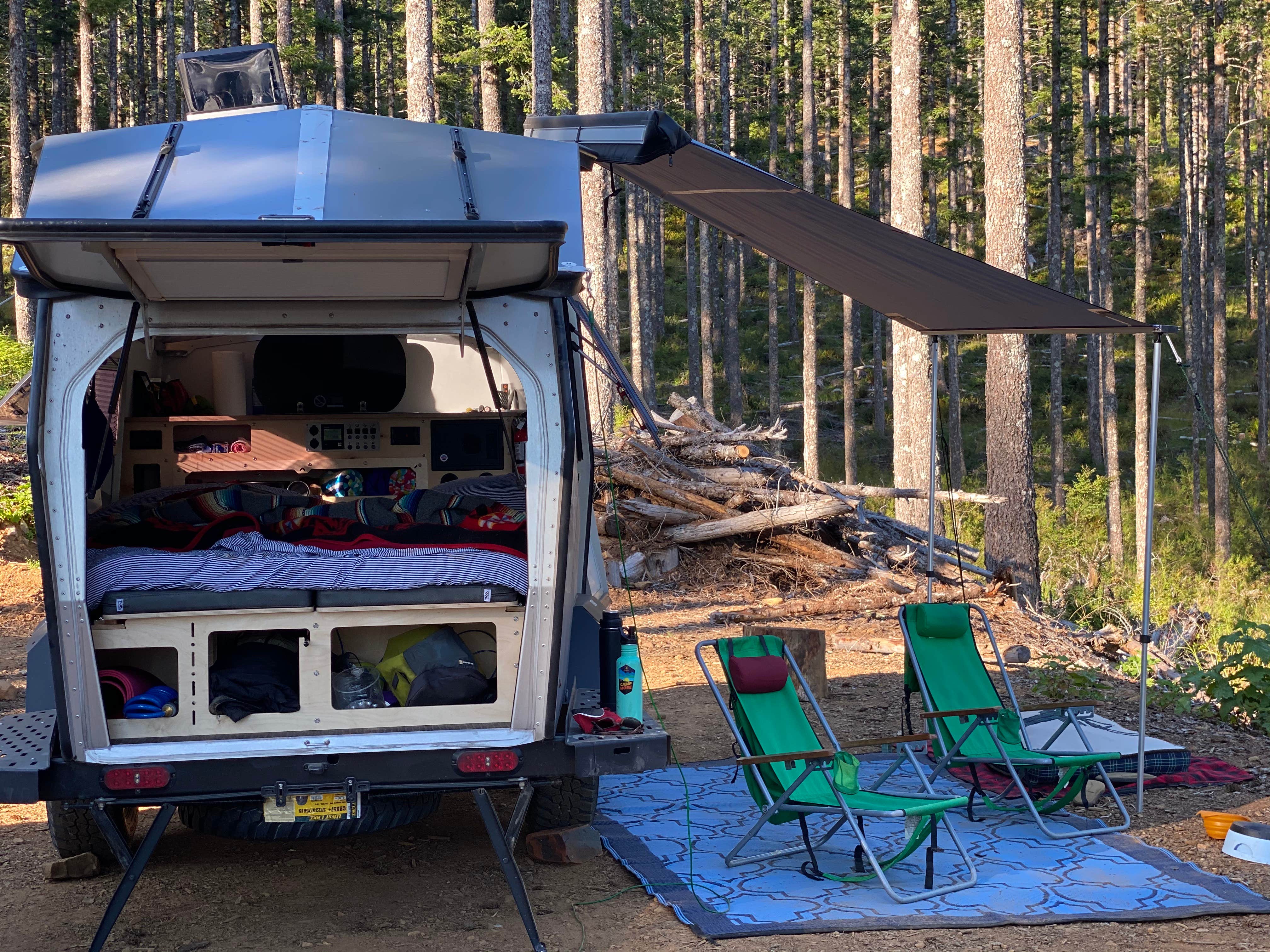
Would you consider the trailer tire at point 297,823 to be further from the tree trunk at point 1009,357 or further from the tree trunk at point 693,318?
the tree trunk at point 693,318

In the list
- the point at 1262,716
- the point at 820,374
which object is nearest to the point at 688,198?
the point at 1262,716

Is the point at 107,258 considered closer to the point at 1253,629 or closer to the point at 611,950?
the point at 611,950

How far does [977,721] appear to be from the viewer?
18.7 feet

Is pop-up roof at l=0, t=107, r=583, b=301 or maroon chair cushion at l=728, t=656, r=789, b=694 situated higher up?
pop-up roof at l=0, t=107, r=583, b=301

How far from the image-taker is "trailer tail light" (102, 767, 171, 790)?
372 cm

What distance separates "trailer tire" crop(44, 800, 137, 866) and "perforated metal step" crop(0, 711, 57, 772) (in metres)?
0.61

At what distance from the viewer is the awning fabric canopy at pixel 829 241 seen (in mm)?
5500

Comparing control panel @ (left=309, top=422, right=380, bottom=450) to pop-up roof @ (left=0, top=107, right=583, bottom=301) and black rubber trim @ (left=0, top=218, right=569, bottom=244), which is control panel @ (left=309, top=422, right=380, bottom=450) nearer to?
pop-up roof @ (left=0, top=107, right=583, bottom=301)

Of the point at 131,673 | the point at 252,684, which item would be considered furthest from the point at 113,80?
the point at 252,684

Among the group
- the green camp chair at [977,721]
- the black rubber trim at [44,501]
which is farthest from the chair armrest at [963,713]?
the black rubber trim at [44,501]

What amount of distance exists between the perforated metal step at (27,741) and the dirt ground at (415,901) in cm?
74

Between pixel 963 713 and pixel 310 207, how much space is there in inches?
147

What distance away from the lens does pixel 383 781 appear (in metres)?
3.85

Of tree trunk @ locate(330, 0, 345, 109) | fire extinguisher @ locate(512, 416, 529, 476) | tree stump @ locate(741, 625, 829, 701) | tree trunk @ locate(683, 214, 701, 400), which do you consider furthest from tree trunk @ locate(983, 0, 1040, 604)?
tree trunk @ locate(330, 0, 345, 109)
